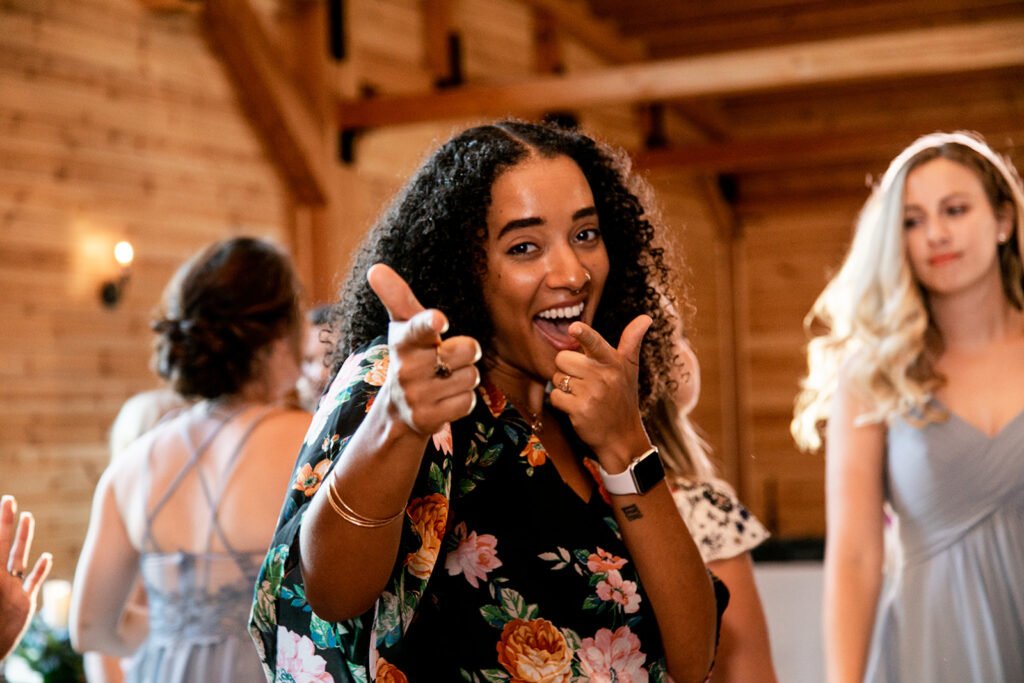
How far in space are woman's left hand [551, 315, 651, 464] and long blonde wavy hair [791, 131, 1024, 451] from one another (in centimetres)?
111

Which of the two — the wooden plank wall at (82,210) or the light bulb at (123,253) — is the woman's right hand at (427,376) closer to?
the wooden plank wall at (82,210)

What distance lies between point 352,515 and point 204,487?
123 cm

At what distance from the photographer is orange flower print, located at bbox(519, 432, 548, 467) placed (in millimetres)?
1373

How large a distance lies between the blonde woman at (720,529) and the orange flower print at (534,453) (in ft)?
→ 1.68

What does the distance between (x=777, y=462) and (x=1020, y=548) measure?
7.55 m

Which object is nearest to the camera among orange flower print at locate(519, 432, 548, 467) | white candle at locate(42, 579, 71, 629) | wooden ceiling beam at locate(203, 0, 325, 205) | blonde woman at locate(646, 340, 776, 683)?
orange flower print at locate(519, 432, 548, 467)

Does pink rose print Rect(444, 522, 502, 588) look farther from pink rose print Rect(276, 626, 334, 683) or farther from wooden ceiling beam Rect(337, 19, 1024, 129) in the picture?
wooden ceiling beam Rect(337, 19, 1024, 129)

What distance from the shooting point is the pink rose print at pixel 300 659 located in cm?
118

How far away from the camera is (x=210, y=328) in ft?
7.34

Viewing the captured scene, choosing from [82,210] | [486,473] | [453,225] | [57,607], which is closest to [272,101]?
[82,210]

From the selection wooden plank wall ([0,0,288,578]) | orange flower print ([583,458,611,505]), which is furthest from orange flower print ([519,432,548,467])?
wooden plank wall ([0,0,288,578])

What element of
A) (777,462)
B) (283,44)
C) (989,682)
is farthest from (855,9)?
(989,682)

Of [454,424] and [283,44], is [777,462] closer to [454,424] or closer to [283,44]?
[283,44]

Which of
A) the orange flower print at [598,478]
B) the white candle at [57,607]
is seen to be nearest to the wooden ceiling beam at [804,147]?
the white candle at [57,607]
